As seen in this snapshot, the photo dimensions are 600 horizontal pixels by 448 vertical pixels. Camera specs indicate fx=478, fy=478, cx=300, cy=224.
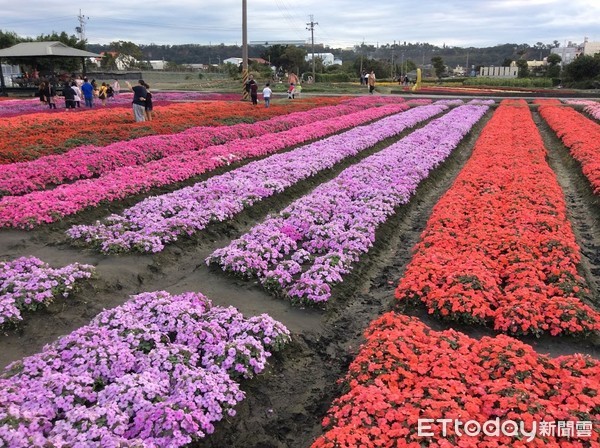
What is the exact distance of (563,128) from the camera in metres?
22.0

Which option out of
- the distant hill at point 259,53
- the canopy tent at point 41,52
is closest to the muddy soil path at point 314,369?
the canopy tent at point 41,52

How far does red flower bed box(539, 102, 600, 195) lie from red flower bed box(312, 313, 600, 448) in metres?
9.05

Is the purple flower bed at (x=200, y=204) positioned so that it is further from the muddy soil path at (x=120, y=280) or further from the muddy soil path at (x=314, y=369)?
the muddy soil path at (x=314, y=369)

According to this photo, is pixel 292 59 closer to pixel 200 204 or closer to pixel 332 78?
pixel 332 78

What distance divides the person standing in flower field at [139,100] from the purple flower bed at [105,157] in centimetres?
300

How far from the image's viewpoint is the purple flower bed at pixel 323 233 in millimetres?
7355

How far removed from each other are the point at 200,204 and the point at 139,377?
6273mm

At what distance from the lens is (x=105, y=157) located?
14164 mm

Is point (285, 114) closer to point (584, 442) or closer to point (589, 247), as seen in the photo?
point (589, 247)

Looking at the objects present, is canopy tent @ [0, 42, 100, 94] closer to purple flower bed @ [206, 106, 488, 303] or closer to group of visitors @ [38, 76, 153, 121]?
group of visitors @ [38, 76, 153, 121]

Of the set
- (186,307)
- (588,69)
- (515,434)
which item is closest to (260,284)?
(186,307)

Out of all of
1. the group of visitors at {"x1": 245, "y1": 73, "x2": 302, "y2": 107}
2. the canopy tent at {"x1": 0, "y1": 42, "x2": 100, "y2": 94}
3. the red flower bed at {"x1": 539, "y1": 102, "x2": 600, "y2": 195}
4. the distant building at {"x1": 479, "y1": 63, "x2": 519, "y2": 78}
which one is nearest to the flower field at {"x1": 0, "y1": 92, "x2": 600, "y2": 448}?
the red flower bed at {"x1": 539, "y1": 102, "x2": 600, "y2": 195}

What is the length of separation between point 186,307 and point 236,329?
2.52 ft

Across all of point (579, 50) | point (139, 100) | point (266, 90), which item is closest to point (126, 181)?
point (139, 100)
